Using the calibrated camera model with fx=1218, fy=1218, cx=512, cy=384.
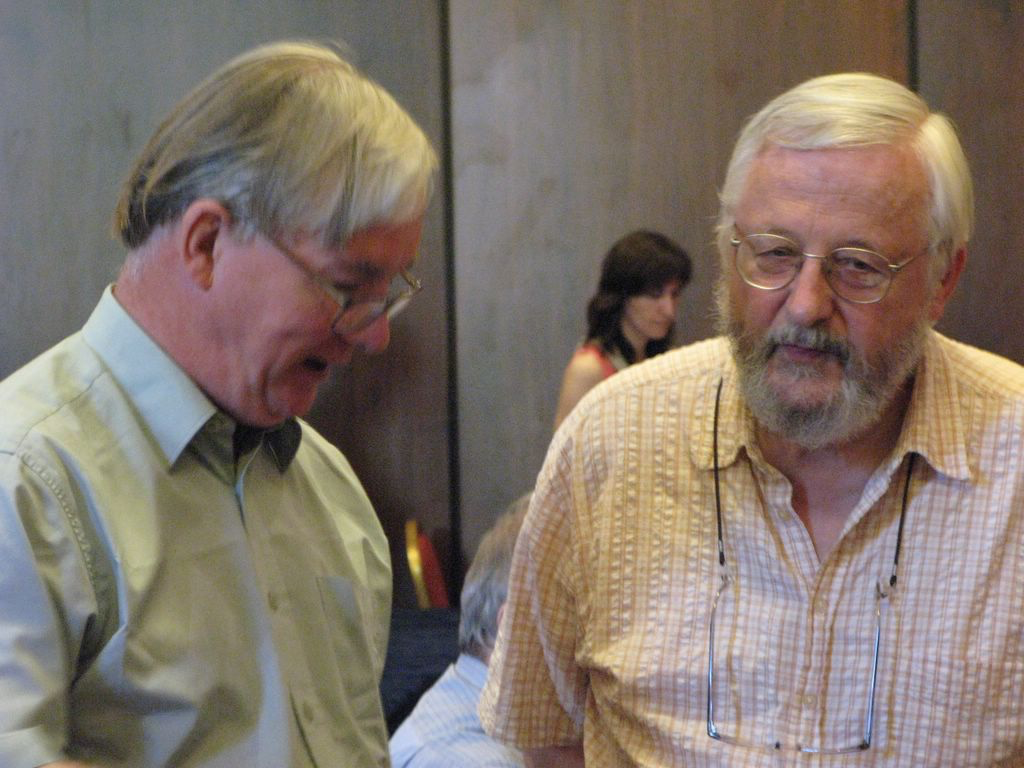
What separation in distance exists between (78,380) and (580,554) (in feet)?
2.58

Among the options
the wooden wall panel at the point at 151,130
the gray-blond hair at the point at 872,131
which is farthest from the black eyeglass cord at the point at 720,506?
the wooden wall panel at the point at 151,130

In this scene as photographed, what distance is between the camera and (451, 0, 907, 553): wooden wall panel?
4.79 meters

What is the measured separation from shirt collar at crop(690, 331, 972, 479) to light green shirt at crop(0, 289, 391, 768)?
605 mm

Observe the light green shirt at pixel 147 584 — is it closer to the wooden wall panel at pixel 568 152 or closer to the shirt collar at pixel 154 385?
the shirt collar at pixel 154 385

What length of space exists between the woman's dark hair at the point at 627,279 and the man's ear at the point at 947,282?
93.2 inches

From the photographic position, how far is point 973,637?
161cm

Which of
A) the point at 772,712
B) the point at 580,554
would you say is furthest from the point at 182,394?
the point at 772,712

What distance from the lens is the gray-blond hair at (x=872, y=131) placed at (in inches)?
64.7

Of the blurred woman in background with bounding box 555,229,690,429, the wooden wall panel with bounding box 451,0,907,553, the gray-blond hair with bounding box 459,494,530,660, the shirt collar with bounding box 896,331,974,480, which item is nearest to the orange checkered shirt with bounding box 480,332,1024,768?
the shirt collar with bounding box 896,331,974,480

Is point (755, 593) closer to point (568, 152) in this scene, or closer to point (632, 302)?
point (632, 302)

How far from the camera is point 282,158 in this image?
4.10ft

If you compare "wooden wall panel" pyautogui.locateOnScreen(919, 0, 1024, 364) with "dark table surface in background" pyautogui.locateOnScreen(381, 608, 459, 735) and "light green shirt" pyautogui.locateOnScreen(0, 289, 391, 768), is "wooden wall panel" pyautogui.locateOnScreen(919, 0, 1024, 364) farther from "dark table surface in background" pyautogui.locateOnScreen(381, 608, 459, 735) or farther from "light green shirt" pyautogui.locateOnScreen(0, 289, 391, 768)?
"light green shirt" pyautogui.locateOnScreen(0, 289, 391, 768)

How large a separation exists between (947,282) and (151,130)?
382 cm

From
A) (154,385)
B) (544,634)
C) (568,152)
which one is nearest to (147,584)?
(154,385)
